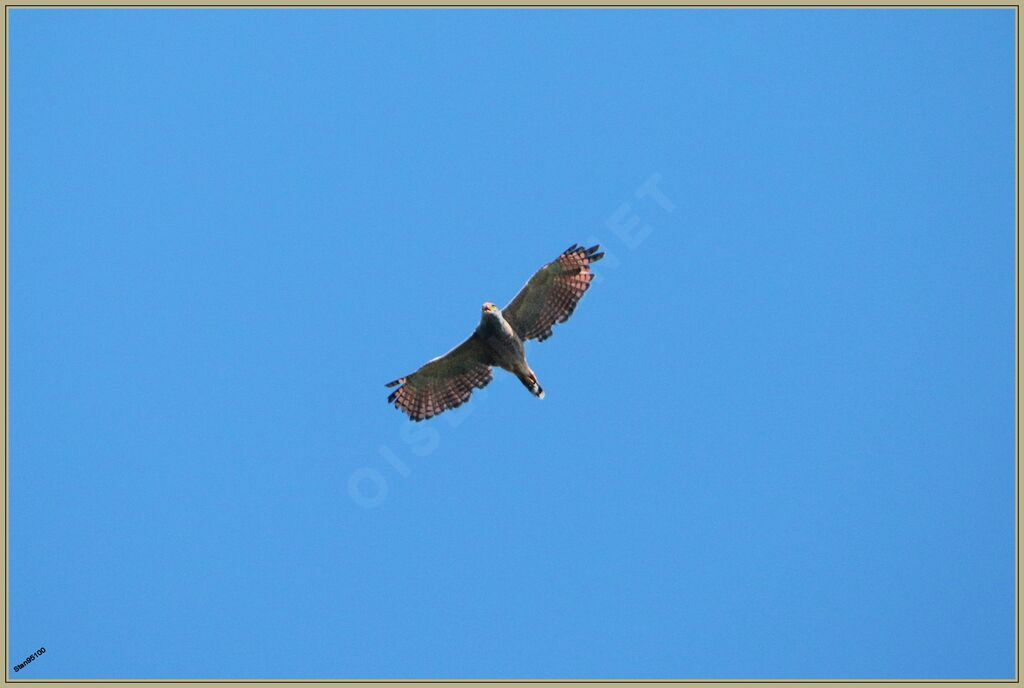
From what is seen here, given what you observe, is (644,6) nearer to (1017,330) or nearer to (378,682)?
(1017,330)

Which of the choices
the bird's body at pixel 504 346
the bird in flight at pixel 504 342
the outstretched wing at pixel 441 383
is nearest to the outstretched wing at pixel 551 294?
the bird in flight at pixel 504 342

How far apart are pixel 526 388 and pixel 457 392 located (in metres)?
1.23

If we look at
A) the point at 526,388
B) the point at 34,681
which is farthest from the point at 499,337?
the point at 34,681

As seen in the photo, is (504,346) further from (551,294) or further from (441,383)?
(441,383)

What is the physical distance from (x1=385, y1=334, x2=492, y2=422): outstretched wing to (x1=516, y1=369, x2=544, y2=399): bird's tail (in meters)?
0.67

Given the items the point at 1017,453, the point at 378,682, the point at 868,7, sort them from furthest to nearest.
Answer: the point at 868,7 < the point at 1017,453 < the point at 378,682

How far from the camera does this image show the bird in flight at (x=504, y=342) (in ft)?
72.2

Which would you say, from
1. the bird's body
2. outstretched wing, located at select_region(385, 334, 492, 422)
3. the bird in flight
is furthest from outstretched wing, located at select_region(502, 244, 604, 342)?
outstretched wing, located at select_region(385, 334, 492, 422)

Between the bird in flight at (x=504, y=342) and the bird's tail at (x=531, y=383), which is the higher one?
the bird in flight at (x=504, y=342)

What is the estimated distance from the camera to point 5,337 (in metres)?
29.4

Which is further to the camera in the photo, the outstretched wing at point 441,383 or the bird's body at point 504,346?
the outstretched wing at point 441,383

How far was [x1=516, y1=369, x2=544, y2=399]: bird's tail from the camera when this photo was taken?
22562 millimetres

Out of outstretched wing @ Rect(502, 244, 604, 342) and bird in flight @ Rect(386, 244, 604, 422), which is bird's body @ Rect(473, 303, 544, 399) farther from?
outstretched wing @ Rect(502, 244, 604, 342)

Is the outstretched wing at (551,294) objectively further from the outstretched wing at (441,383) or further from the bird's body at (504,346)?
the outstretched wing at (441,383)
